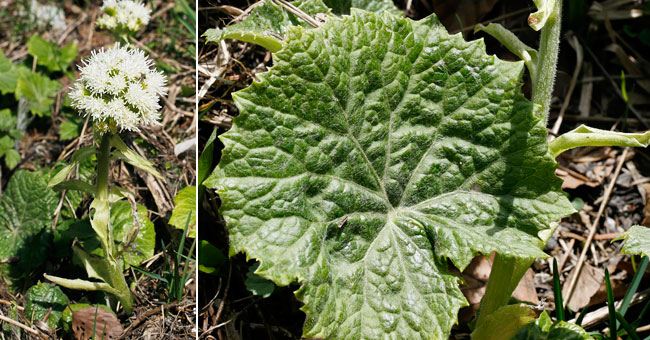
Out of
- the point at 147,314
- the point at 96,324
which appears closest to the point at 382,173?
the point at 147,314

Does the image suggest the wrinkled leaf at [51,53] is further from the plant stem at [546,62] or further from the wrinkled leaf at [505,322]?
the wrinkled leaf at [505,322]

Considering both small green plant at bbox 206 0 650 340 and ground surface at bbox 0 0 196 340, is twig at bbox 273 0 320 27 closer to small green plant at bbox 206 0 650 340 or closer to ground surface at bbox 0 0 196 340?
small green plant at bbox 206 0 650 340

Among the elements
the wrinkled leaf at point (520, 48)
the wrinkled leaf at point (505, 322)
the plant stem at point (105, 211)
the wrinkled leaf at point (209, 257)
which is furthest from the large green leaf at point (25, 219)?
the wrinkled leaf at point (520, 48)

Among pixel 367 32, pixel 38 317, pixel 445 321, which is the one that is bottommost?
pixel 38 317

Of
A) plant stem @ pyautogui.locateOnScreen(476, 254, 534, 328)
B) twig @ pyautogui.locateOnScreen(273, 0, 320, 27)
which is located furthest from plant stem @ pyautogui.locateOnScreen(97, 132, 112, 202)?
plant stem @ pyautogui.locateOnScreen(476, 254, 534, 328)

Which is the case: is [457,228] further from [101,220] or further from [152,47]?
[152,47]

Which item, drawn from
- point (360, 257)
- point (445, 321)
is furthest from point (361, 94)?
point (445, 321)
